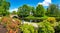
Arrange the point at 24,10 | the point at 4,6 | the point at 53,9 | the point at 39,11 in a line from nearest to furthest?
the point at 4,6, the point at 24,10, the point at 39,11, the point at 53,9

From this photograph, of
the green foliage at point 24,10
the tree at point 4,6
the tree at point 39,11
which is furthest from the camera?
the tree at point 39,11

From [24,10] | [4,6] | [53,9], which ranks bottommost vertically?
[53,9]

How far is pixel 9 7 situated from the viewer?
30859 mm

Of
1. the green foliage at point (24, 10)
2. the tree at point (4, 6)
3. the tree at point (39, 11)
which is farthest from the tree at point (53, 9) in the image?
the tree at point (4, 6)

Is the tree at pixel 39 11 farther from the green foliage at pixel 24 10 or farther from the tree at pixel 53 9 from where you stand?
the tree at pixel 53 9

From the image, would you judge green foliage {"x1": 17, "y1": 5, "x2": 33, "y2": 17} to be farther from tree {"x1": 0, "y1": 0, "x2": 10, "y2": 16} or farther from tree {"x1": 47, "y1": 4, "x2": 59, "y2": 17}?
tree {"x1": 47, "y1": 4, "x2": 59, "y2": 17}

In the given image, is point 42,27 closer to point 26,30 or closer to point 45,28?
point 45,28

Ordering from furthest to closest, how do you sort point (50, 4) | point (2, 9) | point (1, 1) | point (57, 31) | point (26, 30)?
point (50, 4) → point (1, 1) → point (2, 9) → point (57, 31) → point (26, 30)

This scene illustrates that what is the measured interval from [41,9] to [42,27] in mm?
21572

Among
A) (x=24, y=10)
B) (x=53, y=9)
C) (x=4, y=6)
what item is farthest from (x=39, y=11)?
(x=4, y=6)

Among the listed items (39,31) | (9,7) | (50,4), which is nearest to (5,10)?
(9,7)

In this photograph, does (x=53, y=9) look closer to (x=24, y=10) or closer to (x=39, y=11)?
(x=39, y=11)

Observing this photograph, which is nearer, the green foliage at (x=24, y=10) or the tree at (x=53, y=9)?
the green foliage at (x=24, y=10)

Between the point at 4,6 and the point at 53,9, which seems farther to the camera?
the point at 53,9
